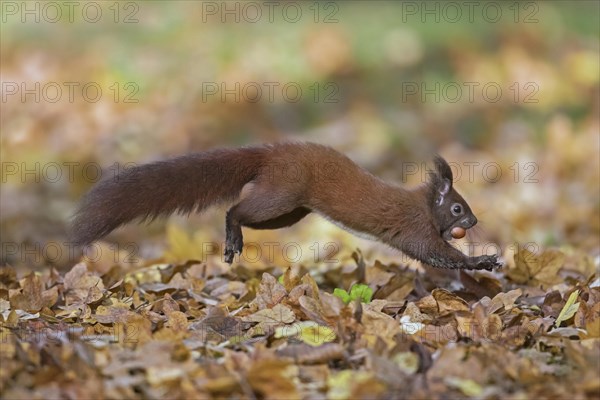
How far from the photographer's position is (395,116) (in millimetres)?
10516

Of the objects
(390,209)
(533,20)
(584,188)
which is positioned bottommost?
(584,188)

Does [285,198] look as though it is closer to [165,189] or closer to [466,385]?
[165,189]

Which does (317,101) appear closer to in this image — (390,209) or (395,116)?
(395,116)

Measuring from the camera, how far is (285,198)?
445cm

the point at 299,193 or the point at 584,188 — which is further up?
the point at 299,193

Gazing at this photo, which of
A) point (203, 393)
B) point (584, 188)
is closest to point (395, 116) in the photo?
point (584, 188)

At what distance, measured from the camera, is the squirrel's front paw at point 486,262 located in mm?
4418

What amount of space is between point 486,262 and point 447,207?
0.44 m

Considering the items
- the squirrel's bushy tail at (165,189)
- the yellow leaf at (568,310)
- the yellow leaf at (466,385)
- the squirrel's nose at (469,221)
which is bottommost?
the yellow leaf at (568,310)

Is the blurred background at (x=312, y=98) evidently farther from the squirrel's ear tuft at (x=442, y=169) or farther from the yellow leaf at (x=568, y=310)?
the yellow leaf at (x=568, y=310)

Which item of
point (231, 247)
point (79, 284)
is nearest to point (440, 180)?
point (231, 247)

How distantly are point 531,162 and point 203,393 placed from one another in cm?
674

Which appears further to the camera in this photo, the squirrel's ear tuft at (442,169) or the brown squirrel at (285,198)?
the squirrel's ear tuft at (442,169)

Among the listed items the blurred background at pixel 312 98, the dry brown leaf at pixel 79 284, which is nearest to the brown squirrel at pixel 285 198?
the dry brown leaf at pixel 79 284
